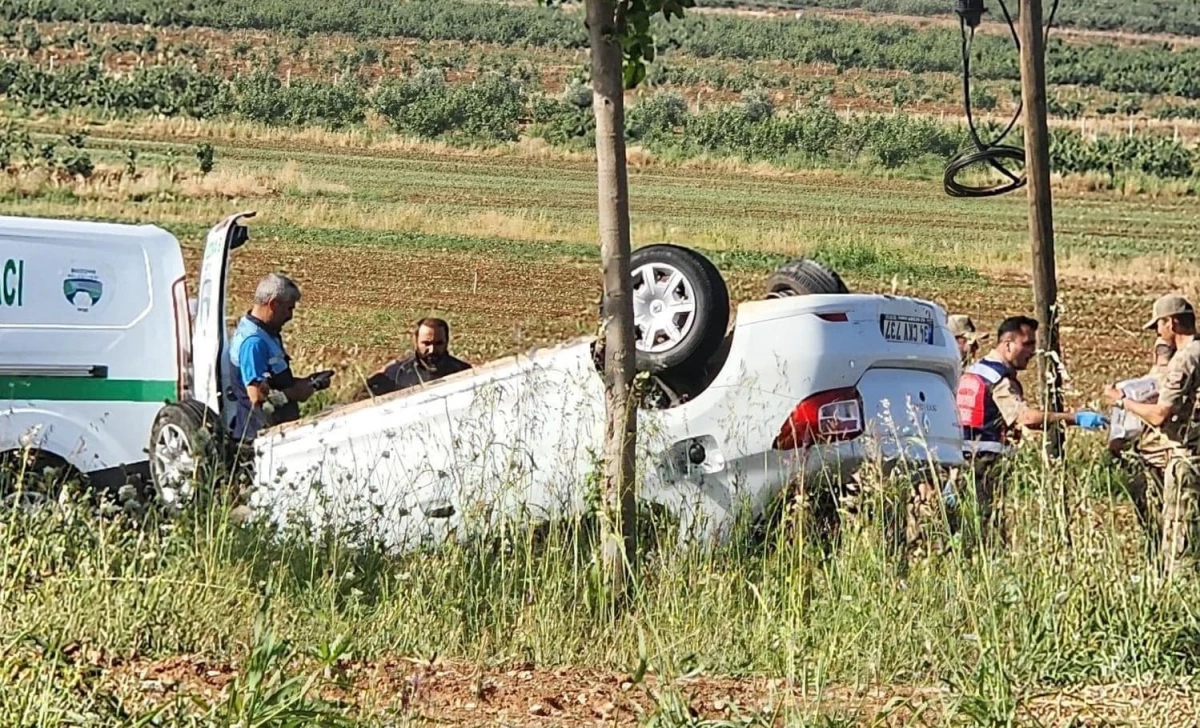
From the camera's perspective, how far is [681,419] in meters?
7.29

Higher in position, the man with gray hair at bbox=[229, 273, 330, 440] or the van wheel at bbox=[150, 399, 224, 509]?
the man with gray hair at bbox=[229, 273, 330, 440]

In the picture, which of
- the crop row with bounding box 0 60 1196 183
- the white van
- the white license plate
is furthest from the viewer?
the crop row with bounding box 0 60 1196 183

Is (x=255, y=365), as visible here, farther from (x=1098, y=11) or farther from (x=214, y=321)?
(x=1098, y=11)

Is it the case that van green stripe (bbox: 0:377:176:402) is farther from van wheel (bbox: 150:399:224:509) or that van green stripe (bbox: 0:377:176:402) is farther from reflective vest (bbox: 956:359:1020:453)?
reflective vest (bbox: 956:359:1020:453)

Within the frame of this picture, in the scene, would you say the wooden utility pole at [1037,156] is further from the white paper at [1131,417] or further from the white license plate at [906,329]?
the white license plate at [906,329]

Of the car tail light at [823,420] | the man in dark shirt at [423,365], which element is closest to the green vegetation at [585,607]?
the car tail light at [823,420]

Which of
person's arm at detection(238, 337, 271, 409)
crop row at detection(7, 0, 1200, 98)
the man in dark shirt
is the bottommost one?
person's arm at detection(238, 337, 271, 409)

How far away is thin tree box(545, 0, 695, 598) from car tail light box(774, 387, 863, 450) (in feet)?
3.36

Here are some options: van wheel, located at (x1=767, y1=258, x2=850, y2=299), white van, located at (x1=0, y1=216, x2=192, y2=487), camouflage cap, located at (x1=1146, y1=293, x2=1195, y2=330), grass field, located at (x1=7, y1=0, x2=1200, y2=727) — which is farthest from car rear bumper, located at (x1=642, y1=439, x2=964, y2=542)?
white van, located at (x1=0, y1=216, x2=192, y2=487)

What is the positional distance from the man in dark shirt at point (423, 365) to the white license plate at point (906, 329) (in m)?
3.07

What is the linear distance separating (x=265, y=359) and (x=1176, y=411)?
15.0ft

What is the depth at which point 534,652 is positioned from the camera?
590 cm

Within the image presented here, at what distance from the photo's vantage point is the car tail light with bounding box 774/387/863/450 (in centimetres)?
729

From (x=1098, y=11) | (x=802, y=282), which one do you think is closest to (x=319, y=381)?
(x=802, y=282)
